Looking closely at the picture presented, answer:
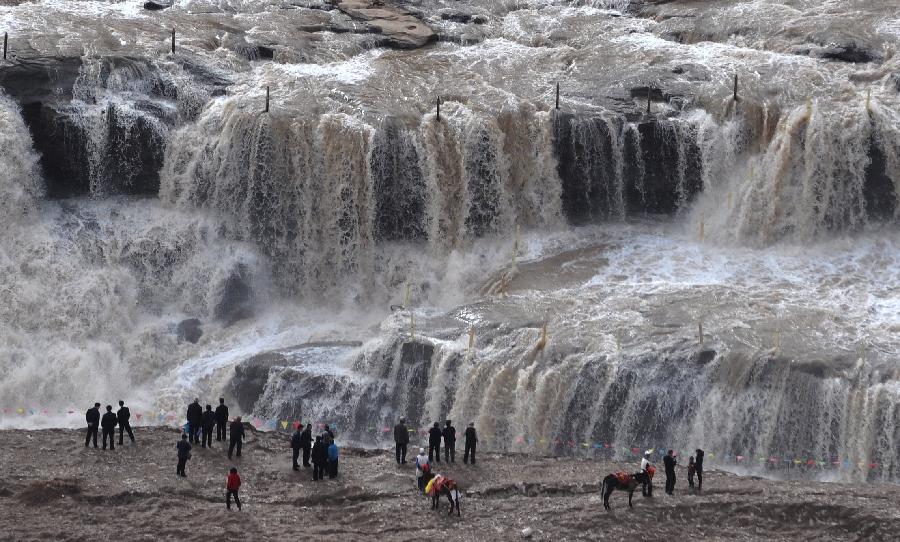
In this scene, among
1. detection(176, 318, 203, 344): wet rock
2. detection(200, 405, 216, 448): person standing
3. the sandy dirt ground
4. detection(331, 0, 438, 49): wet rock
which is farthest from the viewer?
detection(331, 0, 438, 49): wet rock

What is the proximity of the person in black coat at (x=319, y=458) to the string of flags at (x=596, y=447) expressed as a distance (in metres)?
0.61

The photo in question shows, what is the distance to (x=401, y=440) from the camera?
23109mm

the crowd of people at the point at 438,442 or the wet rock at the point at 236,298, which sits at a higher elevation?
the wet rock at the point at 236,298

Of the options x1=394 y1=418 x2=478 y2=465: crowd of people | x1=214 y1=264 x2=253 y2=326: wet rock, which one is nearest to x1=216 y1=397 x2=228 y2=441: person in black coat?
x1=394 y1=418 x2=478 y2=465: crowd of people

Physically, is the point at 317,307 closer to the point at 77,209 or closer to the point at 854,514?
the point at 77,209

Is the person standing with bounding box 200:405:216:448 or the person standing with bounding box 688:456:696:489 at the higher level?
the person standing with bounding box 200:405:216:448

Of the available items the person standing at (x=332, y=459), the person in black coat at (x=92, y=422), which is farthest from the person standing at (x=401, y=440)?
the person in black coat at (x=92, y=422)

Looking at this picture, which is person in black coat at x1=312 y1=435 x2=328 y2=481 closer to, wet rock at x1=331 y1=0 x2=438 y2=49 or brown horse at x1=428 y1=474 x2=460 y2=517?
brown horse at x1=428 y1=474 x2=460 y2=517

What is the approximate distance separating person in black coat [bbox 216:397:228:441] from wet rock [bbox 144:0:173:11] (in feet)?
73.3

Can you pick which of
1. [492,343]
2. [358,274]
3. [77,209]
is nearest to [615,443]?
[492,343]

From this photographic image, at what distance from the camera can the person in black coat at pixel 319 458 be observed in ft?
74.2

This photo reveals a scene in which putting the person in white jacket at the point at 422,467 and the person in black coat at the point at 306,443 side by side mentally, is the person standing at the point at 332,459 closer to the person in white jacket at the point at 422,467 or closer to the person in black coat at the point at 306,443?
the person in black coat at the point at 306,443

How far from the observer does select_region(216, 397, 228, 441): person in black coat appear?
78.6ft

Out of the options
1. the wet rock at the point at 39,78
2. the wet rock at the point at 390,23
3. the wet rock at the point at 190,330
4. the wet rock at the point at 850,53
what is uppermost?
the wet rock at the point at 390,23
